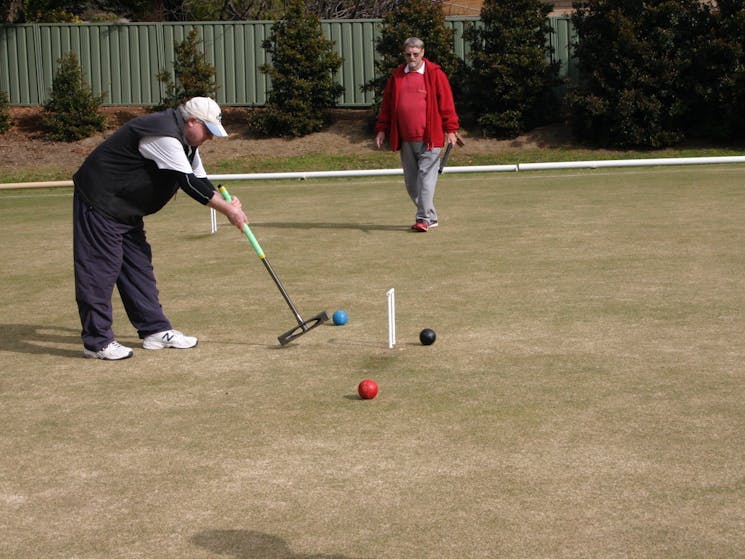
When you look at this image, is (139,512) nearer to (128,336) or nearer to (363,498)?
(363,498)

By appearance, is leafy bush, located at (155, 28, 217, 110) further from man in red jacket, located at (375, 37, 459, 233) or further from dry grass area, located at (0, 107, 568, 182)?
man in red jacket, located at (375, 37, 459, 233)

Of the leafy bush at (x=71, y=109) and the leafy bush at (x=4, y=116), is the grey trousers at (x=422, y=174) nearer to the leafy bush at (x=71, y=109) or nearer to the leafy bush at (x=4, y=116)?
the leafy bush at (x=71, y=109)

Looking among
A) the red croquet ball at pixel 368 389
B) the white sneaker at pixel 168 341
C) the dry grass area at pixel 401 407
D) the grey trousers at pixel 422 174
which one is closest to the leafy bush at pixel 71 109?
the dry grass area at pixel 401 407

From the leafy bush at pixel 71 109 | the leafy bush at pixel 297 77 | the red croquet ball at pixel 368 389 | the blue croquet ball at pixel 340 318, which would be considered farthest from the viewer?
the leafy bush at pixel 71 109

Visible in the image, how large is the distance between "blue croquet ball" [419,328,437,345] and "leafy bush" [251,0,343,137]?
593 inches

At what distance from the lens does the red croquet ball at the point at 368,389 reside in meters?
5.94

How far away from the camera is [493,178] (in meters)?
16.7

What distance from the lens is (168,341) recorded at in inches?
290

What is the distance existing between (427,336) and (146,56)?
18.5 meters

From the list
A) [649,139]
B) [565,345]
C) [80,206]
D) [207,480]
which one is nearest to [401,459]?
[207,480]

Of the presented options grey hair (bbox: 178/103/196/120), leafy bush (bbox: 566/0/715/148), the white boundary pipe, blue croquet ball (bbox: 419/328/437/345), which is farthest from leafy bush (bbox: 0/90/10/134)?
blue croquet ball (bbox: 419/328/437/345)

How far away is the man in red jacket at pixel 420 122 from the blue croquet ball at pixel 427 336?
468cm

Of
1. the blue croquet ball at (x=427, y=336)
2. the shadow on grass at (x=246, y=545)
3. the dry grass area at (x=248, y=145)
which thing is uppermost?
the dry grass area at (x=248, y=145)

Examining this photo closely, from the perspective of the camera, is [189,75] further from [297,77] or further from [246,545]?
[246,545]
